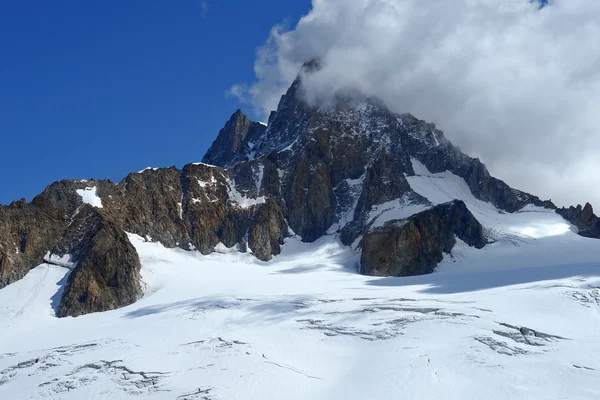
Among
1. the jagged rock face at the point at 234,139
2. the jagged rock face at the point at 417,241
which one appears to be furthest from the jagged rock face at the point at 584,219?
the jagged rock face at the point at 234,139

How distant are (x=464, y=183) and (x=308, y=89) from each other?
45274 mm

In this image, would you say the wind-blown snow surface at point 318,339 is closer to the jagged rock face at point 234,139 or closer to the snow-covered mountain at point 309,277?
the snow-covered mountain at point 309,277

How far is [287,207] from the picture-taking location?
12725 centimetres

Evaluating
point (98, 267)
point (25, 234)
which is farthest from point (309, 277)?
point (25, 234)

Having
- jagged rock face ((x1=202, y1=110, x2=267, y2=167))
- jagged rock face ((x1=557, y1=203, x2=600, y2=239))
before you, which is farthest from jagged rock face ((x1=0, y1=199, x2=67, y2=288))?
jagged rock face ((x1=557, y1=203, x2=600, y2=239))

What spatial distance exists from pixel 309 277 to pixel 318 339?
39288 mm

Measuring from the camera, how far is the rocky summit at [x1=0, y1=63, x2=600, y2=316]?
9119 cm

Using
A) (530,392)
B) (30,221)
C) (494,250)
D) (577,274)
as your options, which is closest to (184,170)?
(30,221)

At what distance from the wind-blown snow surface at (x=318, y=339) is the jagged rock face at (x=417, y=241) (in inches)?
523

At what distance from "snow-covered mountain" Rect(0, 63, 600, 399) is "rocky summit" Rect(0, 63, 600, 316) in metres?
0.33

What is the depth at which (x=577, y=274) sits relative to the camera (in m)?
74.1

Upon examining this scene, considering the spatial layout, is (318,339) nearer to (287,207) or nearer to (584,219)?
(287,207)

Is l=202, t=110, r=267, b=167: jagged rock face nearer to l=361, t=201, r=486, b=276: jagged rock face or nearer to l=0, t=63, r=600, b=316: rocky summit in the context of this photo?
l=0, t=63, r=600, b=316: rocky summit

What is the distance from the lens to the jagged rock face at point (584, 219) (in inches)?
5143
